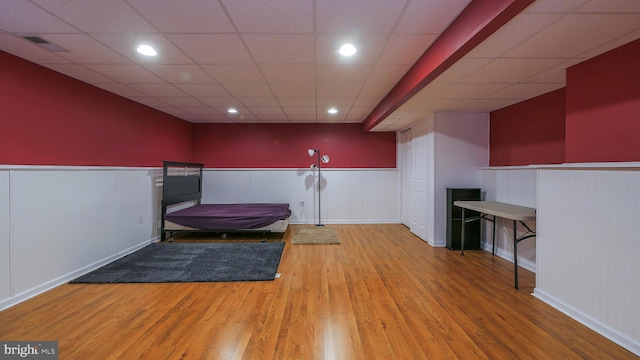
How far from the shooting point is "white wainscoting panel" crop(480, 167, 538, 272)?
3.10 m

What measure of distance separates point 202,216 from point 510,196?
478 centimetres

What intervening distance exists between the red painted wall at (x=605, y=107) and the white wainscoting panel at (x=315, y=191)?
11.9 feet

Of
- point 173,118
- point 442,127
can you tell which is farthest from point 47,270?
point 442,127

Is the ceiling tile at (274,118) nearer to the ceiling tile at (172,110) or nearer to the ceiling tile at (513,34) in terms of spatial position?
the ceiling tile at (172,110)

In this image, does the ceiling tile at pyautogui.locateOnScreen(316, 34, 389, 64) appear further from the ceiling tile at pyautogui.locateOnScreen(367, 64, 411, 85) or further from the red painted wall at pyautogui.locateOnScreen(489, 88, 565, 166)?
the red painted wall at pyautogui.locateOnScreen(489, 88, 565, 166)

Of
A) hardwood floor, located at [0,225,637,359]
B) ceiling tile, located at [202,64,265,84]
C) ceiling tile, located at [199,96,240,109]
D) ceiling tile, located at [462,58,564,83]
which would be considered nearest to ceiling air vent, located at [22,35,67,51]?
ceiling tile, located at [202,64,265,84]

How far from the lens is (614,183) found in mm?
1810

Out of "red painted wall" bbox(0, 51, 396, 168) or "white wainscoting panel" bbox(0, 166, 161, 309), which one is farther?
"red painted wall" bbox(0, 51, 396, 168)

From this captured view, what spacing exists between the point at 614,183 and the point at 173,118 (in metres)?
6.14

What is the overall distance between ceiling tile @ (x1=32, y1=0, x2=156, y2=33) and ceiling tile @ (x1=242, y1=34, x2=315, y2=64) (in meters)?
0.79

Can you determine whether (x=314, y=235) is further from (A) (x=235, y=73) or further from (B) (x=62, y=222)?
(B) (x=62, y=222)

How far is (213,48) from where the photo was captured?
2.29 metres

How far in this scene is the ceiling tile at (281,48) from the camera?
6.89 ft

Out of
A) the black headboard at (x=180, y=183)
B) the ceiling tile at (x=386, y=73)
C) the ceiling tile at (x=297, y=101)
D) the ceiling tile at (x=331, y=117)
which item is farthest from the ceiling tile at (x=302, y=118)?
the black headboard at (x=180, y=183)
